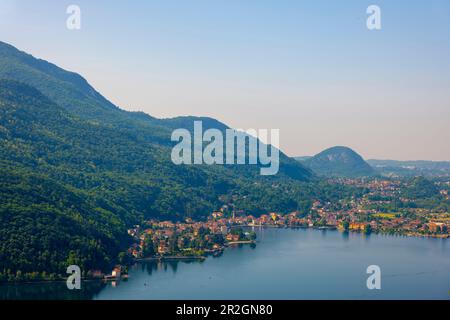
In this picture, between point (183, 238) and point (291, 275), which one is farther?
point (183, 238)

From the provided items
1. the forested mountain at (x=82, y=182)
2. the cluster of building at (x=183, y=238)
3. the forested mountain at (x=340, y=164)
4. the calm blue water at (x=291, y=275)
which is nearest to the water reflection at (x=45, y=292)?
the calm blue water at (x=291, y=275)

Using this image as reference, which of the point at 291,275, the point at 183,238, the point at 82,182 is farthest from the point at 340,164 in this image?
the point at 291,275

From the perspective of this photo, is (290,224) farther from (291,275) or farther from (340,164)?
(340,164)

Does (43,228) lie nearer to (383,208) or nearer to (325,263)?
(325,263)

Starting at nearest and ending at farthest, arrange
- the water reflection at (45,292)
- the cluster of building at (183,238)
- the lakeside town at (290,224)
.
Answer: the water reflection at (45,292), the cluster of building at (183,238), the lakeside town at (290,224)

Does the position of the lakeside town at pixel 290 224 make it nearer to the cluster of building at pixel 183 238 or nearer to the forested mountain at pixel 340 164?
the cluster of building at pixel 183 238

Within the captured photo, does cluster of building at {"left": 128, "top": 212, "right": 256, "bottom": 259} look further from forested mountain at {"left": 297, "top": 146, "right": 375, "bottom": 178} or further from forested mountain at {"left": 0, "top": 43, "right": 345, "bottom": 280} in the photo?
forested mountain at {"left": 297, "top": 146, "right": 375, "bottom": 178}
